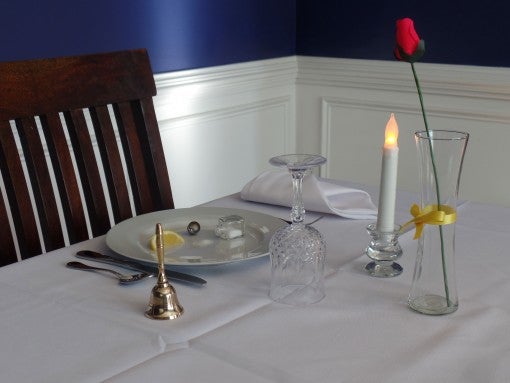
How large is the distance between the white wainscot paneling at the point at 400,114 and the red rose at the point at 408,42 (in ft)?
5.39

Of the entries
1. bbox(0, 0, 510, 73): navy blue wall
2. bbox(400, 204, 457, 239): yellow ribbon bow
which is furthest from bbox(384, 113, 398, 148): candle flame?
bbox(0, 0, 510, 73): navy blue wall

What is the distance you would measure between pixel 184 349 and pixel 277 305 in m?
0.15

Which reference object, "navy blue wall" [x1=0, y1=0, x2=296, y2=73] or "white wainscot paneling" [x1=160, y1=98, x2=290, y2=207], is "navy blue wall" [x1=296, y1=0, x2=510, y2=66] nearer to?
"navy blue wall" [x1=0, y1=0, x2=296, y2=73]

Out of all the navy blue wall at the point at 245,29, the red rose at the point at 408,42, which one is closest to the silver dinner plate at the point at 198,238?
the red rose at the point at 408,42

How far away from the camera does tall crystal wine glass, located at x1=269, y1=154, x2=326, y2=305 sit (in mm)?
952

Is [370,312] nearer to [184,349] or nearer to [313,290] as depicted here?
[313,290]

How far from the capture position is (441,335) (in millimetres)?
840

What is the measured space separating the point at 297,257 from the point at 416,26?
1.79 metres

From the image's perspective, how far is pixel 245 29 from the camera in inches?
104

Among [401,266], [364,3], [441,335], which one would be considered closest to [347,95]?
[364,3]

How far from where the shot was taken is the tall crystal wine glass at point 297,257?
0.95 meters

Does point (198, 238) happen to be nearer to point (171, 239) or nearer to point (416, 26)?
point (171, 239)

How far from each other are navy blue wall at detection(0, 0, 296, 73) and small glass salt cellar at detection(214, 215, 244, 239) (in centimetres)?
101

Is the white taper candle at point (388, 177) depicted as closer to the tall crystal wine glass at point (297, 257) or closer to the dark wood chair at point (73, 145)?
the tall crystal wine glass at point (297, 257)
